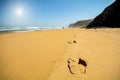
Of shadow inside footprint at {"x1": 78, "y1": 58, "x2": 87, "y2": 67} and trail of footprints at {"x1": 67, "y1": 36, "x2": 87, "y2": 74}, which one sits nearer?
trail of footprints at {"x1": 67, "y1": 36, "x2": 87, "y2": 74}

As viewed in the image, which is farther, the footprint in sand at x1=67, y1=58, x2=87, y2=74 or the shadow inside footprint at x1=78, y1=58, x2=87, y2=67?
the shadow inside footprint at x1=78, y1=58, x2=87, y2=67

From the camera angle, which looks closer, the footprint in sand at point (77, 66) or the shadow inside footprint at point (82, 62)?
the footprint in sand at point (77, 66)

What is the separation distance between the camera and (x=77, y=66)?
2654 mm

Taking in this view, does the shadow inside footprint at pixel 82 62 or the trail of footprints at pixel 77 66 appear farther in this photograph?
the shadow inside footprint at pixel 82 62

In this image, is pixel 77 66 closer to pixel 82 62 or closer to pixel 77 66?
pixel 77 66

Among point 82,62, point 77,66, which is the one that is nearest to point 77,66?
point 77,66

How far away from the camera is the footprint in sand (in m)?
2.47

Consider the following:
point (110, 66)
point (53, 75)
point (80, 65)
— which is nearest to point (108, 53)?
point (110, 66)

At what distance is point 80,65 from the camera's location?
2754mm

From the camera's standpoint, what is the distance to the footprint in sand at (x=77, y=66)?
8.10 feet

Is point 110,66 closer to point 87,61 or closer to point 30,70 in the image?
point 87,61

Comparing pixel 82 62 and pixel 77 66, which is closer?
pixel 77 66

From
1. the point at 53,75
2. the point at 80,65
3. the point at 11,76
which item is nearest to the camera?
the point at 53,75

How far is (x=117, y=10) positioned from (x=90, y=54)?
28.9 m
